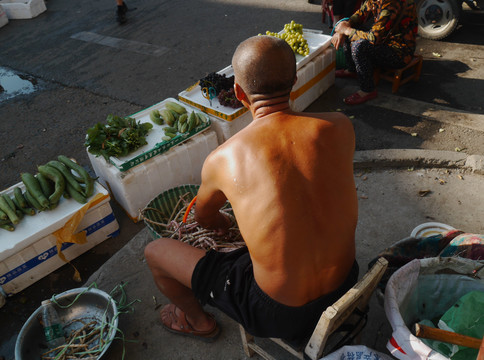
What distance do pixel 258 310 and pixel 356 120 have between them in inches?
141

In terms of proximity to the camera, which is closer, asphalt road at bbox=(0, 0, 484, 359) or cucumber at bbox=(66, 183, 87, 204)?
cucumber at bbox=(66, 183, 87, 204)

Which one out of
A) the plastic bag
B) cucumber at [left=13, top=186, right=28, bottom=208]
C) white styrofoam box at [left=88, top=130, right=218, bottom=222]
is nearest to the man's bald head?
the plastic bag

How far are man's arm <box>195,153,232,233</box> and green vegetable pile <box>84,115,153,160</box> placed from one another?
1.40m

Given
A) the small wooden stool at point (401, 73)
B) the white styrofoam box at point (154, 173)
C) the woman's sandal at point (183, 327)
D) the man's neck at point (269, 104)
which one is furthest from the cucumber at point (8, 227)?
the small wooden stool at point (401, 73)

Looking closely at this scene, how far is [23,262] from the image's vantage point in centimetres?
336

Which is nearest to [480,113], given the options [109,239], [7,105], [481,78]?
[481,78]

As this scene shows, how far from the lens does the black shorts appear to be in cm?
206

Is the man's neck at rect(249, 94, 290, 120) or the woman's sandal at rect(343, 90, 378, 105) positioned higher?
the man's neck at rect(249, 94, 290, 120)

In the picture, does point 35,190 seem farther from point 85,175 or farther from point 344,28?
point 344,28

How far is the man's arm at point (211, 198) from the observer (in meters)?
2.08

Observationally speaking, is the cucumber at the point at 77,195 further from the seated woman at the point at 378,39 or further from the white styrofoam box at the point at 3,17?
the white styrofoam box at the point at 3,17

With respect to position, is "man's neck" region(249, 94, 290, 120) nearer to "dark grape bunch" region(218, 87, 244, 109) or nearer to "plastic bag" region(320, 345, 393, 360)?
"plastic bag" region(320, 345, 393, 360)

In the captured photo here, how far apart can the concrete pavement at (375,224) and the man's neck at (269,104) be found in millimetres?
1709

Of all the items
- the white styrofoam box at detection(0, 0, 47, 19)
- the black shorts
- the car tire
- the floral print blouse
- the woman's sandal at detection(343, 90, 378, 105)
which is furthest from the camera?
the white styrofoam box at detection(0, 0, 47, 19)
